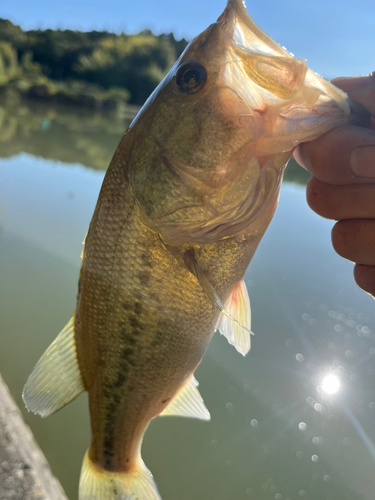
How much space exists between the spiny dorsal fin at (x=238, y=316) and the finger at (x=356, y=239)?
42 cm

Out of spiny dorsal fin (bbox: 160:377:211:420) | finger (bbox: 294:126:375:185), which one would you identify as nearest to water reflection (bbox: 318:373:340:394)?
spiny dorsal fin (bbox: 160:377:211:420)

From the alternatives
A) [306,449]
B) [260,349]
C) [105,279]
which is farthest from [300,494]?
[105,279]

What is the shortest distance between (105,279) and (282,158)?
2.61 feet

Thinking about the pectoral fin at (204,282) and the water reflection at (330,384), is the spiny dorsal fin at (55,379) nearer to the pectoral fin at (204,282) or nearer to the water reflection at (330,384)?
the pectoral fin at (204,282)

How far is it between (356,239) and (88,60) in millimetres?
57272

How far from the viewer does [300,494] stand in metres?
2.85

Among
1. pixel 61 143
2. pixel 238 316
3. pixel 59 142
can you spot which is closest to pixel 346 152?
pixel 238 316

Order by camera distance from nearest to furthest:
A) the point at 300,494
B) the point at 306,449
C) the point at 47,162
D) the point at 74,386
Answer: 1. the point at 74,386
2. the point at 300,494
3. the point at 306,449
4. the point at 47,162

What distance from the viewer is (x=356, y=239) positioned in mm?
1163

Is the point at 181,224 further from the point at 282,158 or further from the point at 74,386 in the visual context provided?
the point at 74,386

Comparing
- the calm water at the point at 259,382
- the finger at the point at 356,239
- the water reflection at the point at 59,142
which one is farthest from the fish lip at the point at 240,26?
the water reflection at the point at 59,142

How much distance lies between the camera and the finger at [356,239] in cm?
114

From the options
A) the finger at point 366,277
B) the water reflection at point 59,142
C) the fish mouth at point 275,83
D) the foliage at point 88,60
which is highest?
the foliage at point 88,60

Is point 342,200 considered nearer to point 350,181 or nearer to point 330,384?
point 350,181
